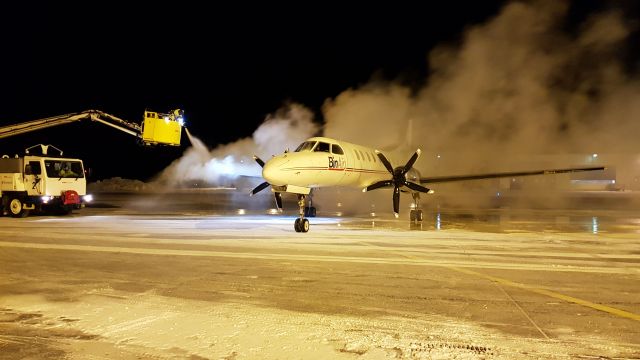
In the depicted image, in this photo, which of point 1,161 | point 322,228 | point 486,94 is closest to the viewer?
point 322,228

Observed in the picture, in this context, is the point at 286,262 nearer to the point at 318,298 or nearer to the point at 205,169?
the point at 318,298

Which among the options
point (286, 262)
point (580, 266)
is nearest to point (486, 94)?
point (580, 266)

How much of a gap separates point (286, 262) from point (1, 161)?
18.1 meters

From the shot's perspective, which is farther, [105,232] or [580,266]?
[105,232]

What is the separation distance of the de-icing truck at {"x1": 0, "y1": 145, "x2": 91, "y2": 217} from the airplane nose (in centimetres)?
1158

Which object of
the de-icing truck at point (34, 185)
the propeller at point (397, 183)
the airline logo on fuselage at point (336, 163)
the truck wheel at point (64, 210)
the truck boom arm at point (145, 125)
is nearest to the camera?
the airline logo on fuselage at point (336, 163)

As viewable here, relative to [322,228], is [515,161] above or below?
above

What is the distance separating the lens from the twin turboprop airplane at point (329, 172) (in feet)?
52.8

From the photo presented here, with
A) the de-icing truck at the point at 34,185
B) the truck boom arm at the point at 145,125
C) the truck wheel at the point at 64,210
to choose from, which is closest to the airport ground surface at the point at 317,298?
the de-icing truck at the point at 34,185

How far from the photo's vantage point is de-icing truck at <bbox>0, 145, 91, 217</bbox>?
2136cm

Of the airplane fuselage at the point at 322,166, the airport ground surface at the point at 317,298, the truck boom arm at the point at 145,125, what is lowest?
the airport ground surface at the point at 317,298

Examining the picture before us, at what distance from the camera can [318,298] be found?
7.31 meters

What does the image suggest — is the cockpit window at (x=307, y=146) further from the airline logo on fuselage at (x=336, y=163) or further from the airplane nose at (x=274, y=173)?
the airplane nose at (x=274, y=173)

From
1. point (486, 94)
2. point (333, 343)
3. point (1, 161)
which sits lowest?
point (333, 343)
